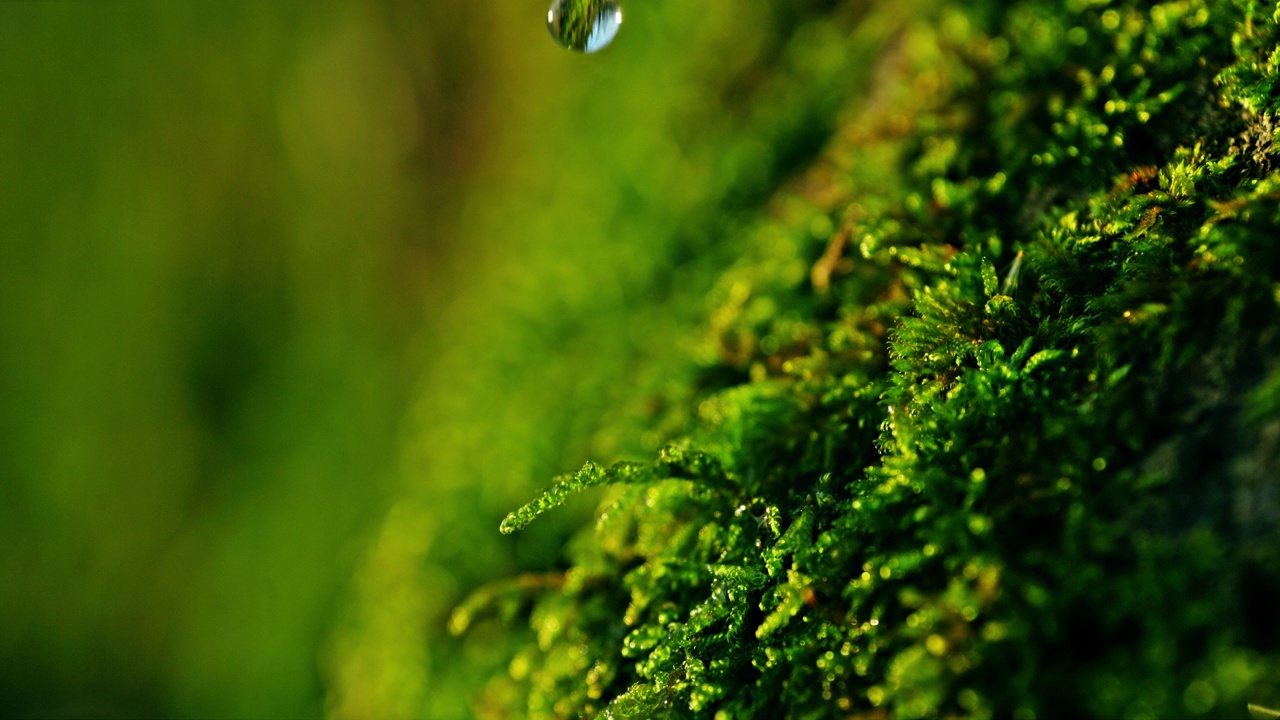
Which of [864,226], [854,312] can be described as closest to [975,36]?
[864,226]

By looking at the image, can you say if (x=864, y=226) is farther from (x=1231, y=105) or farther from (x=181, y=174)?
(x=181, y=174)

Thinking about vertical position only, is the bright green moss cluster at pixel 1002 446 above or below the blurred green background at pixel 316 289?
below

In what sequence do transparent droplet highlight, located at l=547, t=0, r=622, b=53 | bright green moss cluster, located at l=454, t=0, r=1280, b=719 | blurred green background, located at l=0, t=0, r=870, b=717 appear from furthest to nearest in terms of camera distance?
blurred green background, located at l=0, t=0, r=870, b=717 → transparent droplet highlight, located at l=547, t=0, r=622, b=53 → bright green moss cluster, located at l=454, t=0, r=1280, b=719

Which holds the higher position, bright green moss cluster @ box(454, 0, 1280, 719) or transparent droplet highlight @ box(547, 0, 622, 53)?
transparent droplet highlight @ box(547, 0, 622, 53)

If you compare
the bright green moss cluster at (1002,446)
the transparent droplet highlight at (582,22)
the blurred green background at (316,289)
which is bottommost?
the bright green moss cluster at (1002,446)

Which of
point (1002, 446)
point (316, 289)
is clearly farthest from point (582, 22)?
point (316, 289)

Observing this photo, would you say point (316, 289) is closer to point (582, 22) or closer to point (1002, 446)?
point (582, 22)
